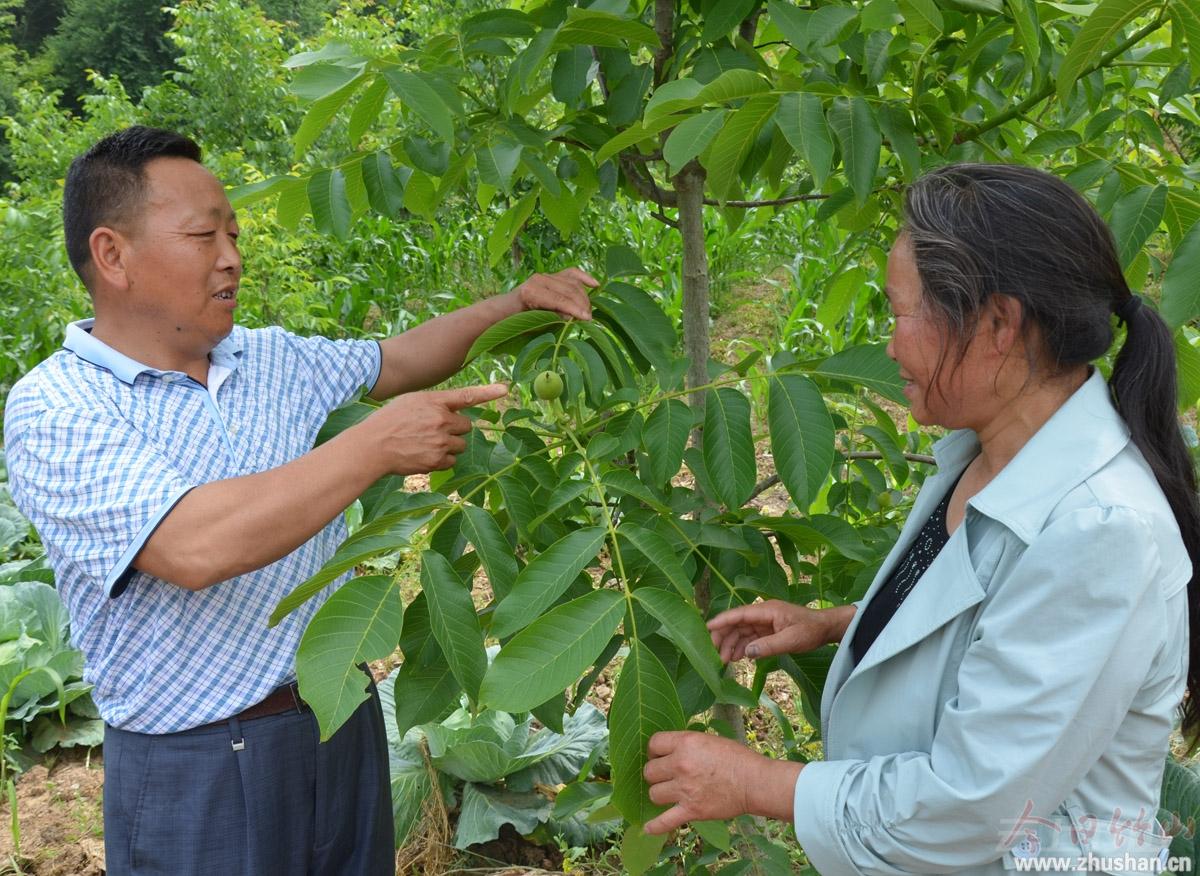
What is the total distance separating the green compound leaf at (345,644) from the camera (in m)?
1.07

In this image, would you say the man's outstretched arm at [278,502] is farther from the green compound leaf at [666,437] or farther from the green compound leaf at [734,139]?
the green compound leaf at [734,139]

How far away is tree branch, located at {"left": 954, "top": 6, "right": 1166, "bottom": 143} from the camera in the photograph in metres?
1.32

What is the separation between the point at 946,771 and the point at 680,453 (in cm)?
58

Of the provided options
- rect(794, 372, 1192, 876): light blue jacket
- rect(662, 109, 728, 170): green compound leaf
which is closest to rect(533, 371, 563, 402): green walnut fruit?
rect(662, 109, 728, 170): green compound leaf

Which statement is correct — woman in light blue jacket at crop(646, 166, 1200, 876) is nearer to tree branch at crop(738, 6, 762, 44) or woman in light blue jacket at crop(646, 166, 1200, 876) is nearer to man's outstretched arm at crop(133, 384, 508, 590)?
man's outstretched arm at crop(133, 384, 508, 590)

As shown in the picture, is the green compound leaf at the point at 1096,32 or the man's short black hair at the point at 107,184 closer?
the green compound leaf at the point at 1096,32

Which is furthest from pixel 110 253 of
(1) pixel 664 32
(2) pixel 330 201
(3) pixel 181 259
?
(1) pixel 664 32

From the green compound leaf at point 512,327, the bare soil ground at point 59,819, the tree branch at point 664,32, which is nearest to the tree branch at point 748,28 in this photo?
the tree branch at point 664,32

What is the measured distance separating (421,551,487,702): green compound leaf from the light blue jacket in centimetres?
38

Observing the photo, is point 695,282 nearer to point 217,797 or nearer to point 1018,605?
point 1018,605

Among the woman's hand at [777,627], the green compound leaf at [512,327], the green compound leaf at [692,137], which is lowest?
the woman's hand at [777,627]

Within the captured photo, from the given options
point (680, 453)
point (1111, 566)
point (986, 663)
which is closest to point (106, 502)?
point (680, 453)

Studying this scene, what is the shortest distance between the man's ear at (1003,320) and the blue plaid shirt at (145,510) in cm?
103

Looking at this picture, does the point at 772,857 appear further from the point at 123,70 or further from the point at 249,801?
the point at 123,70
